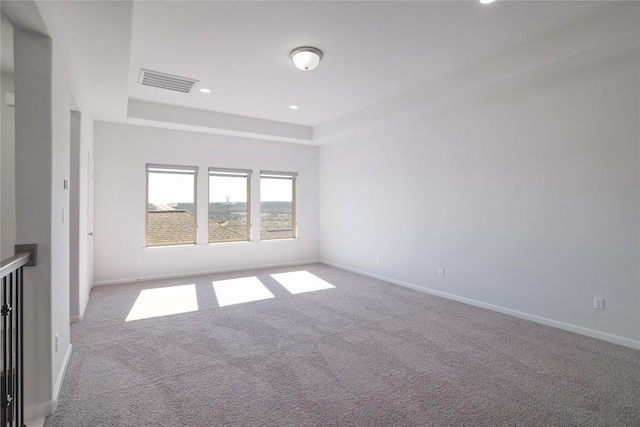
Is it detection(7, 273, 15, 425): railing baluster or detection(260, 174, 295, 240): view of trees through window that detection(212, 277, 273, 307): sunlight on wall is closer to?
detection(260, 174, 295, 240): view of trees through window

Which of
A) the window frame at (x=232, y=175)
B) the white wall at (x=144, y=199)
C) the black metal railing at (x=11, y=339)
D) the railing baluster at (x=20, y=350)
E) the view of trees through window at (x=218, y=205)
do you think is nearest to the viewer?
the black metal railing at (x=11, y=339)

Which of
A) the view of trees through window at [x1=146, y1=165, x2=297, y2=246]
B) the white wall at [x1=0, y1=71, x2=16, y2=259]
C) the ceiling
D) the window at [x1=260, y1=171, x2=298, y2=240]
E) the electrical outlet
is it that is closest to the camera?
the ceiling

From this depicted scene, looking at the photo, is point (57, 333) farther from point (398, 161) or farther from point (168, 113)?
point (398, 161)

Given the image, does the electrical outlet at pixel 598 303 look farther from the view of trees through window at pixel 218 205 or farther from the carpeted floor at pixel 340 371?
the view of trees through window at pixel 218 205

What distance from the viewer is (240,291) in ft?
15.9

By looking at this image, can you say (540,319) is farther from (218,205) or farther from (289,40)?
(218,205)

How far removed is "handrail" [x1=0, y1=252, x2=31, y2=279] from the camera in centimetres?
153

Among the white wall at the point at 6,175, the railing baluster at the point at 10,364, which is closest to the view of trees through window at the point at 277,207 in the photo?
the white wall at the point at 6,175

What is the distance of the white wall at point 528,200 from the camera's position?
120 inches

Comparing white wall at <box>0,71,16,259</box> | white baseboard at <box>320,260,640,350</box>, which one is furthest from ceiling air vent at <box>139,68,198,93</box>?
white baseboard at <box>320,260,640,350</box>

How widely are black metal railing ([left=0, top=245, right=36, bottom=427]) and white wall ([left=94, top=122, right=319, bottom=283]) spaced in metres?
3.57

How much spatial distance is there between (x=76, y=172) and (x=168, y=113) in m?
2.05

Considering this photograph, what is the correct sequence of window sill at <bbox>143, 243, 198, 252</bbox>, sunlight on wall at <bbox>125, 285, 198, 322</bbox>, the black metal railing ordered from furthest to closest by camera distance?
1. window sill at <bbox>143, 243, 198, 252</bbox>
2. sunlight on wall at <bbox>125, 285, 198, 322</bbox>
3. the black metal railing

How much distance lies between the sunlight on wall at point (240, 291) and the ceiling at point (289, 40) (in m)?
2.82
